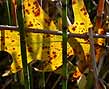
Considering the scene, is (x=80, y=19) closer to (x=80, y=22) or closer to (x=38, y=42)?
(x=80, y=22)

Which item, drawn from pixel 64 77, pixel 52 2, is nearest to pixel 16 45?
pixel 64 77

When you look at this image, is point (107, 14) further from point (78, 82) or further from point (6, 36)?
point (6, 36)

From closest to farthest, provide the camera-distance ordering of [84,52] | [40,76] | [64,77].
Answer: [64,77], [84,52], [40,76]

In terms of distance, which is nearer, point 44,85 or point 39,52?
point 39,52

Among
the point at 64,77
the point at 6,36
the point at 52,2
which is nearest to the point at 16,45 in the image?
the point at 6,36

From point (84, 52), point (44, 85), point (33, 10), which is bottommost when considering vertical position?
point (44, 85)

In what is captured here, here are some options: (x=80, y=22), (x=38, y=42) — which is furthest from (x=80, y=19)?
(x=38, y=42)

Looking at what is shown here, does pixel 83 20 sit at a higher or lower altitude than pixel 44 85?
higher

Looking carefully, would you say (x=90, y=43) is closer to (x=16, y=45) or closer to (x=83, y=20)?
(x=83, y=20)

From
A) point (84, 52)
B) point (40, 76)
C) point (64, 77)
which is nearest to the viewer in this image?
point (64, 77)
